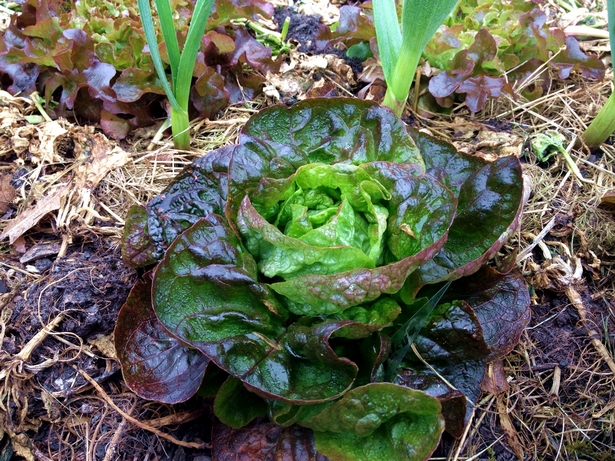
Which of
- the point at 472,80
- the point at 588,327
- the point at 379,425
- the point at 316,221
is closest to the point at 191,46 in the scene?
the point at 316,221

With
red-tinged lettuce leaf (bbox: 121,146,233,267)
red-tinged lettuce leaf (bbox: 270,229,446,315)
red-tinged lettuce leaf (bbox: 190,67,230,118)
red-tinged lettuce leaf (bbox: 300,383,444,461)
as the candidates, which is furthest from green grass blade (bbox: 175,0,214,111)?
red-tinged lettuce leaf (bbox: 300,383,444,461)

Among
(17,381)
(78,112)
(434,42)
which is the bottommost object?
(17,381)

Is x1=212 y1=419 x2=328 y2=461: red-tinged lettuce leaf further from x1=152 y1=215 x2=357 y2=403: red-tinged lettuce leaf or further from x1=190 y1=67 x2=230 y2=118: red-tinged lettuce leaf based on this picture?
x1=190 y1=67 x2=230 y2=118: red-tinged lettuce leaf

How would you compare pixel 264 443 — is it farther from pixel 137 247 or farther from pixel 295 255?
pixel 137 247

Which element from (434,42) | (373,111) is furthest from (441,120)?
(373,111)

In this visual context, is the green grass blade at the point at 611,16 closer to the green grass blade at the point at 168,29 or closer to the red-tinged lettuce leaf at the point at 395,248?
the red-tinged lettuce leaf at the point at 395,248

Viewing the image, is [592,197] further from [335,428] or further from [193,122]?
[193,122]
